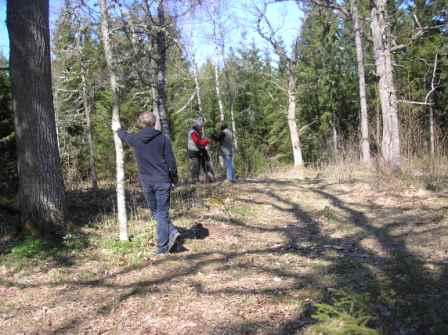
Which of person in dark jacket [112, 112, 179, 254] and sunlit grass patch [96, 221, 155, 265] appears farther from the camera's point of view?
sunlit grass patch [96, 221, 155, 265]

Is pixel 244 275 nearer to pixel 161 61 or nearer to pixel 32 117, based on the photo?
pixel 32 117

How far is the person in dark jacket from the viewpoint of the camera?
5.70 m

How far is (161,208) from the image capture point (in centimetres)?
577

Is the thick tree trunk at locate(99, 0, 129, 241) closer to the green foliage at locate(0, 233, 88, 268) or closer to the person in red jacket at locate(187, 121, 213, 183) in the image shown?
the green foliage at locate(0, 233, 88, 268)

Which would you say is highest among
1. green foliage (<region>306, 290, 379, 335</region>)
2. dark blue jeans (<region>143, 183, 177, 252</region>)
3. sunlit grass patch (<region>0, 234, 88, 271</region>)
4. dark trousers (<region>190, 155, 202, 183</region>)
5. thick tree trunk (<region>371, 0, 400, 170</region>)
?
thick tree trunk (<region>371, 0, 400, 170</region>)

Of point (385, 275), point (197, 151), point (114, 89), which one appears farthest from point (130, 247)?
point (197, 151)

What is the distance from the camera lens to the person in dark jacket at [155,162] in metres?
5.70

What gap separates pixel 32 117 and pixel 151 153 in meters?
2.05

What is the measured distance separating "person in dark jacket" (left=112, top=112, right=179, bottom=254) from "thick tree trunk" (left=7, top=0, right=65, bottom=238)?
1.44m

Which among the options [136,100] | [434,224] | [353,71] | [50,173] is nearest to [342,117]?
[353,71]

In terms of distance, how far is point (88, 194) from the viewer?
1004 cm

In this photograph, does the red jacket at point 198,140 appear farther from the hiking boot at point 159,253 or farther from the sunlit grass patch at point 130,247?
the hiking boot at point 159,253

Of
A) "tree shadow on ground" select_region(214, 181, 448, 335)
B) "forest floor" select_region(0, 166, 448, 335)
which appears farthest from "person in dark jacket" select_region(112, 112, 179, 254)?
"tree shadow on ground" select_region(214, 181, 448, 335)

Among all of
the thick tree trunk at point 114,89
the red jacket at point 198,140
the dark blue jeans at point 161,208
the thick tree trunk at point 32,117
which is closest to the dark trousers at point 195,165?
the red jacket at point 198,140
